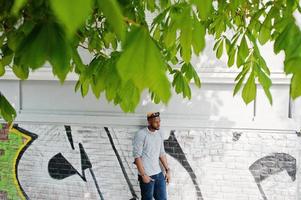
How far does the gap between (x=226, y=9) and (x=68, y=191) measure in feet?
11.4

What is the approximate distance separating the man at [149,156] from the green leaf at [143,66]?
3.47 metres

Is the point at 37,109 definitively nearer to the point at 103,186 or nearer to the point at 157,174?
the point at 103,186

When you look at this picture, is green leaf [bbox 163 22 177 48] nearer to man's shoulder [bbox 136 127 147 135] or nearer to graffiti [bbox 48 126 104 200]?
man's shoulder [bbox 136 127 147 135]

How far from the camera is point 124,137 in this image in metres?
4.69

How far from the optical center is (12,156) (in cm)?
505

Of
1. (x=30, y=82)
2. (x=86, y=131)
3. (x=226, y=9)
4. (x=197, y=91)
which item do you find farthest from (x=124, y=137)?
(x=226, y=9)

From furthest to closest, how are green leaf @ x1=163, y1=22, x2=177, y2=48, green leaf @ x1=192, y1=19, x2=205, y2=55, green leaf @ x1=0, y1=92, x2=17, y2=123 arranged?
green leaf @ x1=0, y1=92, x2=17, y2=123
green leaf @ x1=163, y1=22, x2=177, y2=48
green leaf @ x1=192, y1=19, x2=205, y2=55

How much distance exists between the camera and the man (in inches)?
166

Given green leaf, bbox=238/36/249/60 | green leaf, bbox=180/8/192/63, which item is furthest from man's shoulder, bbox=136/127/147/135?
green leaf, bbox=180/8/192/63

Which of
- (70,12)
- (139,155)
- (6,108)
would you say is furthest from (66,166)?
(70,12)

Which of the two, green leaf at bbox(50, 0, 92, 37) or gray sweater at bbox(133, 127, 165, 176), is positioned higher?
green leaf at bbox(50, 0, 92, 37)

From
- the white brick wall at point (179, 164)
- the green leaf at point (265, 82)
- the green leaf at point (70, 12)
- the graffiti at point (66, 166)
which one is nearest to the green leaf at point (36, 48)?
the green leaf at point (70, 12)

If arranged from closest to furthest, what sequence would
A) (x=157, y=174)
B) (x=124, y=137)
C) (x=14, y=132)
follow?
(x=157, y=174) → (x=124, y=137) → (x=14, y=132)

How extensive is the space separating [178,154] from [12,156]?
2.18 meters
